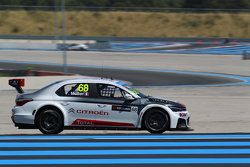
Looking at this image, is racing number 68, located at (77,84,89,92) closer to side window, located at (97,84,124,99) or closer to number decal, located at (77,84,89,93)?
number decal, located at (77,84,89,93)

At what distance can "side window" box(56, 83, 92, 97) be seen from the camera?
13188mm

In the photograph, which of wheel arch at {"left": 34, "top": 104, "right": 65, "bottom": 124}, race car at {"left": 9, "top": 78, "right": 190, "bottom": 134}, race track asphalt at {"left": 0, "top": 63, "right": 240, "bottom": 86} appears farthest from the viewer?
race track asphalt at {"left": 0, "top": 63, "right": 240, "bottom": 86}

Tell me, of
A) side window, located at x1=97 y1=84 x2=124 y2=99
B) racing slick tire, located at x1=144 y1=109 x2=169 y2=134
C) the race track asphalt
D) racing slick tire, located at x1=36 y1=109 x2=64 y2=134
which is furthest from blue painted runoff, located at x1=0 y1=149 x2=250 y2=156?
the race track asphalt

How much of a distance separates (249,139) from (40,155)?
473cm

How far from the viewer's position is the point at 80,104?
42.9 ft

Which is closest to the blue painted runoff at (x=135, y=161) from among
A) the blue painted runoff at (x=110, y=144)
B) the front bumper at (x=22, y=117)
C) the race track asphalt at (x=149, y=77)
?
the blue painted runoff at (x=110, y=144)

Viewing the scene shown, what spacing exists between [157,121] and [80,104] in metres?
1.82

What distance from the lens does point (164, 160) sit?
32.3 ft

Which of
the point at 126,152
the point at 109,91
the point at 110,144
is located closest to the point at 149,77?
the point at 109,91

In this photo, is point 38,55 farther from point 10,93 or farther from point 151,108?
point 151,108

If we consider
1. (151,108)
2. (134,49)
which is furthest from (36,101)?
(134,49)

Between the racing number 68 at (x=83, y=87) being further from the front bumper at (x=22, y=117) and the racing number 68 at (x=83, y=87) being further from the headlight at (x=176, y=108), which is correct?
the headlight at (x=176, y=108)

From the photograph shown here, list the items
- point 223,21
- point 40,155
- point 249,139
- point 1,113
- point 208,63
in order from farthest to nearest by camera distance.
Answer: point 223,21, point 208,63, point 1,113, point 249,139, point 40,155

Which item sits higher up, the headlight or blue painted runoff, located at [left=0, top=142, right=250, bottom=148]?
the headlight
